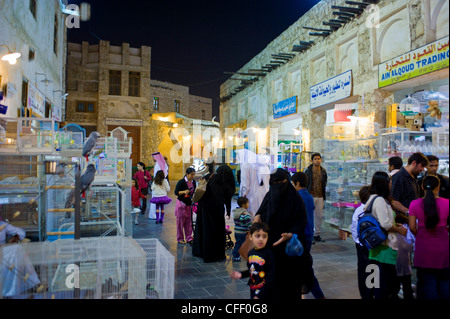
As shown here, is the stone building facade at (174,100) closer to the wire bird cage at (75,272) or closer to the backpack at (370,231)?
the wire bird cage at (75,272)

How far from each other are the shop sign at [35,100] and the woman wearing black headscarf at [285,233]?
31.9 feet

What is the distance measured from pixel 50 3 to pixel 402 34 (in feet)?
42.2

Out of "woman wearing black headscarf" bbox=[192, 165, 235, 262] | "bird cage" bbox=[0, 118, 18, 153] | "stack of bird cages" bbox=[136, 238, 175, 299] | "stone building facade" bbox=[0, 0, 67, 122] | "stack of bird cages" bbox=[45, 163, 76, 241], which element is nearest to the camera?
"stack of bird cages" bbox=[136, 238, 175, 299]

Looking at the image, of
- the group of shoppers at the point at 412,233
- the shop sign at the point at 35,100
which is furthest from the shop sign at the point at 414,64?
the shop sign at the point at 35,100

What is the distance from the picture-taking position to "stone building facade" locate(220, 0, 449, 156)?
8.34 meters

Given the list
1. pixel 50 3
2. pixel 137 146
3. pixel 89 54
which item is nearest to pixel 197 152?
pixel 137 146

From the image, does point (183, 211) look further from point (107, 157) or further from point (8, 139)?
point (8, 139)

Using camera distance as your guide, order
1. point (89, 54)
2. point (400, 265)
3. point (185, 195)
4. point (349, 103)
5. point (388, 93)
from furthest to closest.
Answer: point (89, 54), point (349, 103), point (388, 93), point (185, 195), point (400, 265)

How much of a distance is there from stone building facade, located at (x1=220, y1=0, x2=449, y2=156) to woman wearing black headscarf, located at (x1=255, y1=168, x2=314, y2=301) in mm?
5934

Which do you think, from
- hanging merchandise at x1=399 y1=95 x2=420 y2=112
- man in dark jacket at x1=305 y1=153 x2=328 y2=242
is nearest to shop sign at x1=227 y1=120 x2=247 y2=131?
hanging merchandise at x1=399 y1=95 x2=420 y2=112

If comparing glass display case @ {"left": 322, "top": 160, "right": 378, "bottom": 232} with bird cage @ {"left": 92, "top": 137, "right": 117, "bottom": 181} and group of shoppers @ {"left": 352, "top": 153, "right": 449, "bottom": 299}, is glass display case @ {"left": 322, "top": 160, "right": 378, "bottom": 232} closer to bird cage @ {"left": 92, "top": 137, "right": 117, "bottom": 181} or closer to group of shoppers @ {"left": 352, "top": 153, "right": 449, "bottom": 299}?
group of shoppers @ {"left": 352, "top": 153, "right": 449, "bottom": 299}

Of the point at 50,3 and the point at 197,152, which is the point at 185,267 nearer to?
the point at 50,3

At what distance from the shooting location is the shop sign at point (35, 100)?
10.8 meters

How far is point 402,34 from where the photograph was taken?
8961 millimetres
